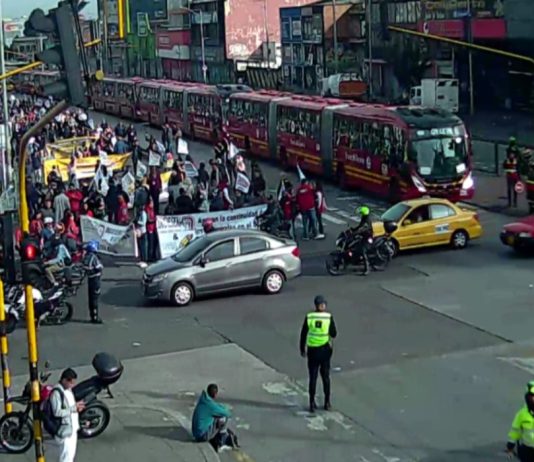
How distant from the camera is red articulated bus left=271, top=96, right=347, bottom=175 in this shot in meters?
40.1

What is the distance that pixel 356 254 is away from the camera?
82.1ft

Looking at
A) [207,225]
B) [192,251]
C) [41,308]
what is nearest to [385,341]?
[192,251]

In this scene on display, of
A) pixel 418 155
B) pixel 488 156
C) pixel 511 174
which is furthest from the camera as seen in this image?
pixel 488 156

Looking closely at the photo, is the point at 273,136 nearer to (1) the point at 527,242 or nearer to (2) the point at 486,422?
(1) the point at 527,242

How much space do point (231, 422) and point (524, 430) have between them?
16.1 feet

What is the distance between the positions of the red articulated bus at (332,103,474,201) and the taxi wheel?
5.57 m

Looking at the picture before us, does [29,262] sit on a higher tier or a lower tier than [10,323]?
higher

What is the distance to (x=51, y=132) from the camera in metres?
54.0

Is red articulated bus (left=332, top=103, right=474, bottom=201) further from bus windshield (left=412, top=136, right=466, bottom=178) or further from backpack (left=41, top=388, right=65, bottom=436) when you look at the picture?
backpack (left=41, top=388, right=65, bottom=436)

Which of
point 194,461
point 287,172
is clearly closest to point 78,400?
point 194,461

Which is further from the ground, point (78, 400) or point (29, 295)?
point (29, 295)

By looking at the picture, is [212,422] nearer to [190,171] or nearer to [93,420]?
[93,420]

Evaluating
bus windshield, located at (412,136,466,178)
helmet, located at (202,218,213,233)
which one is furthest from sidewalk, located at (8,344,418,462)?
bus windshield, located at (412,136,466,178)

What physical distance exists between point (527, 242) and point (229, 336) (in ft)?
27.6
